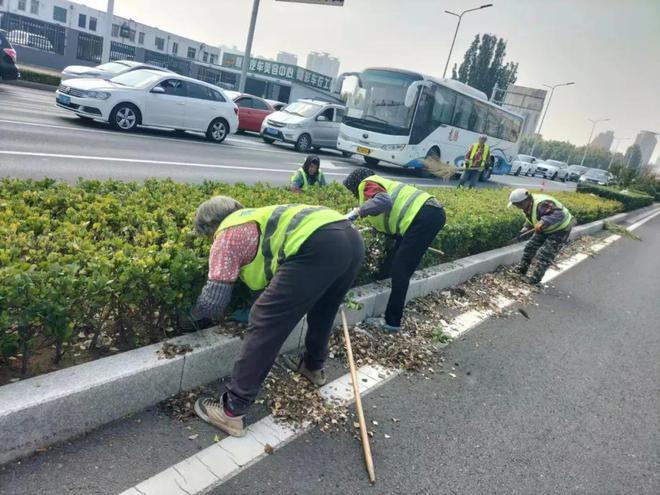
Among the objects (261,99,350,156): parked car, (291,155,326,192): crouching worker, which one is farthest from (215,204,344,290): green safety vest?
(261,99,350,156): parked car

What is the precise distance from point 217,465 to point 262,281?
0.99 m

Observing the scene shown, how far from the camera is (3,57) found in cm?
1468

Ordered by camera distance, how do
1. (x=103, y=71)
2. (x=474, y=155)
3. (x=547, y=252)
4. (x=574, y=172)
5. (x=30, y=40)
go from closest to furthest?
(x=547, y=252) < (x=474, y=155) < (x=103, y=71) < (x=30, y=40) < (x=574, y=172)

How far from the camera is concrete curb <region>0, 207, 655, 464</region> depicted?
2.23m

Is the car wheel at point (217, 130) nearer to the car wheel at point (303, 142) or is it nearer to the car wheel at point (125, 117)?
the car wheel at point (125, 117)

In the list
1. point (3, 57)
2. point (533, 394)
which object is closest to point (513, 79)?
point (3, 57)

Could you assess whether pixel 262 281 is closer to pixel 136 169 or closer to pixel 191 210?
pixel 191 210

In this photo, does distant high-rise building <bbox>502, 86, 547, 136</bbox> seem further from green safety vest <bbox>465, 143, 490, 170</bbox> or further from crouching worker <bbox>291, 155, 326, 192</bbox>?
crouching worker <bbox>291, 155, 326, 192</bbox>

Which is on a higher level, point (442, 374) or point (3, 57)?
point (3, 57)

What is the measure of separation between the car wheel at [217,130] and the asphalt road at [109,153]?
0.32 m

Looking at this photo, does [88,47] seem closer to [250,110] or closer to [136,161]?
[250,110]

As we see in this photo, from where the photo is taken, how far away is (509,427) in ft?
11.2

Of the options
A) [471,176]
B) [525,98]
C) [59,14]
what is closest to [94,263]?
[471,176]

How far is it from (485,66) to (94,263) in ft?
177
